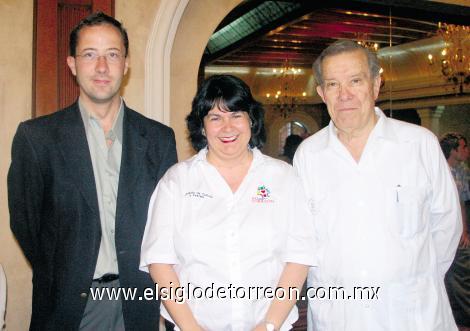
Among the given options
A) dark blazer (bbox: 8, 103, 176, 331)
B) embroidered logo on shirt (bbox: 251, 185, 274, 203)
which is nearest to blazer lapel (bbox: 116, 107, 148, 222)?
dark blazer (bbox: 8, 103, 176, 331)

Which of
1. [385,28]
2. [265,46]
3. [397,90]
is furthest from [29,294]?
[385,28]

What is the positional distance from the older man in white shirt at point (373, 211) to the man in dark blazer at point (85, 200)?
772 millimetres

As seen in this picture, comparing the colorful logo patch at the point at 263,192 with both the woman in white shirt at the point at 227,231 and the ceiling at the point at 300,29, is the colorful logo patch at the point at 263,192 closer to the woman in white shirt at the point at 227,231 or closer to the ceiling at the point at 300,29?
the woman in white shirt at the point at 227,231

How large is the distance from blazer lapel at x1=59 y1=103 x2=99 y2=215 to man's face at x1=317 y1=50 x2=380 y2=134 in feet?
3.40

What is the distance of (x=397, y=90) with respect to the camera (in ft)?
16.3

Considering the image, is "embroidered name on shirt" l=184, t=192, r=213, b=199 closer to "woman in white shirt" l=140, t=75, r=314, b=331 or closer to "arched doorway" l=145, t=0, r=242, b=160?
"woman in white shirt" l=140, t=75, r=314, b=331

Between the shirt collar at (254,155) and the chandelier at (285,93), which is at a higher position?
the chandelier at (285,93)

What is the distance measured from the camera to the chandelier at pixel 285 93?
18.5 feet

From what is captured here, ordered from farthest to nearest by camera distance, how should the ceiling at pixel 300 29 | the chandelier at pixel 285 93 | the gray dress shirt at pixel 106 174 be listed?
the chandelier at pixel 285 93
the ceiling at pixel 300 29
the gray dress shirt at pixel 106 174

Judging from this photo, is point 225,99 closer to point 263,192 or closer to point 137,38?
point 263,192

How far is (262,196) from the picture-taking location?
1.77 m

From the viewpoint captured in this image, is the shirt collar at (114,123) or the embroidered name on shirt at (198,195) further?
the shirt collar at (114,123)

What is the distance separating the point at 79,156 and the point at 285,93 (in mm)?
4287

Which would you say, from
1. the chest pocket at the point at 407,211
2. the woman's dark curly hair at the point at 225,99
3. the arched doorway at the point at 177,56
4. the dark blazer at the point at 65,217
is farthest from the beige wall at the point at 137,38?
the chest pocket at the point at 407,211
